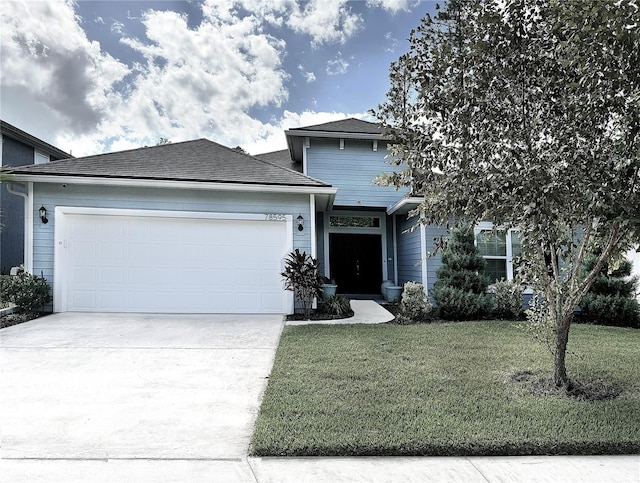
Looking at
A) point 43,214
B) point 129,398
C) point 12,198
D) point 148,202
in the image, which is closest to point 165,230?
point 148,202

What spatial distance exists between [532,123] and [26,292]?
9.11 meters

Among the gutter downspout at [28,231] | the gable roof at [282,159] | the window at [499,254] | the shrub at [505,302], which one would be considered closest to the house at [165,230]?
the gutter downspout at [28,231]

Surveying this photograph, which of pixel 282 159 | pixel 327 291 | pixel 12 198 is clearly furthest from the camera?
pixel 282 159

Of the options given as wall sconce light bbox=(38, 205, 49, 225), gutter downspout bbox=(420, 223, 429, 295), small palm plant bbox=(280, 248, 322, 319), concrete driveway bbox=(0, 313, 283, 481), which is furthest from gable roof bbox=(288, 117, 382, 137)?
concrete driveway bbox=(0, 313, 283, 481)

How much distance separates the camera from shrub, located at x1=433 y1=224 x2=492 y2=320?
8.36m

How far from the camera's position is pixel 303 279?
8383mm

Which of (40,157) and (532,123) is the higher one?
(40,157)

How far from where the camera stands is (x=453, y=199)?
3.82m

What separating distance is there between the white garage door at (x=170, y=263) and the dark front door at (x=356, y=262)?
423 cm

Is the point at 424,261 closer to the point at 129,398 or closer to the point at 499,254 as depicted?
the point at 499,254

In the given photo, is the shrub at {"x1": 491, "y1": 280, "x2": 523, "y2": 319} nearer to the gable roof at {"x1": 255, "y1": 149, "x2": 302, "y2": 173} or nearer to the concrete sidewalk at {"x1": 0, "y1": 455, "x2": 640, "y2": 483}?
the concrete sidewalk at {"x1": 0, "y1": 455, "x2": 640, "y2": 483}

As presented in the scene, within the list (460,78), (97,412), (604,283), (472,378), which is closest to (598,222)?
(460,78)

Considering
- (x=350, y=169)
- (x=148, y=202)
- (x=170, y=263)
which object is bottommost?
(x=170, y=263)

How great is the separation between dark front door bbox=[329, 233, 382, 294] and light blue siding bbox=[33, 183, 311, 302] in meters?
4.02
